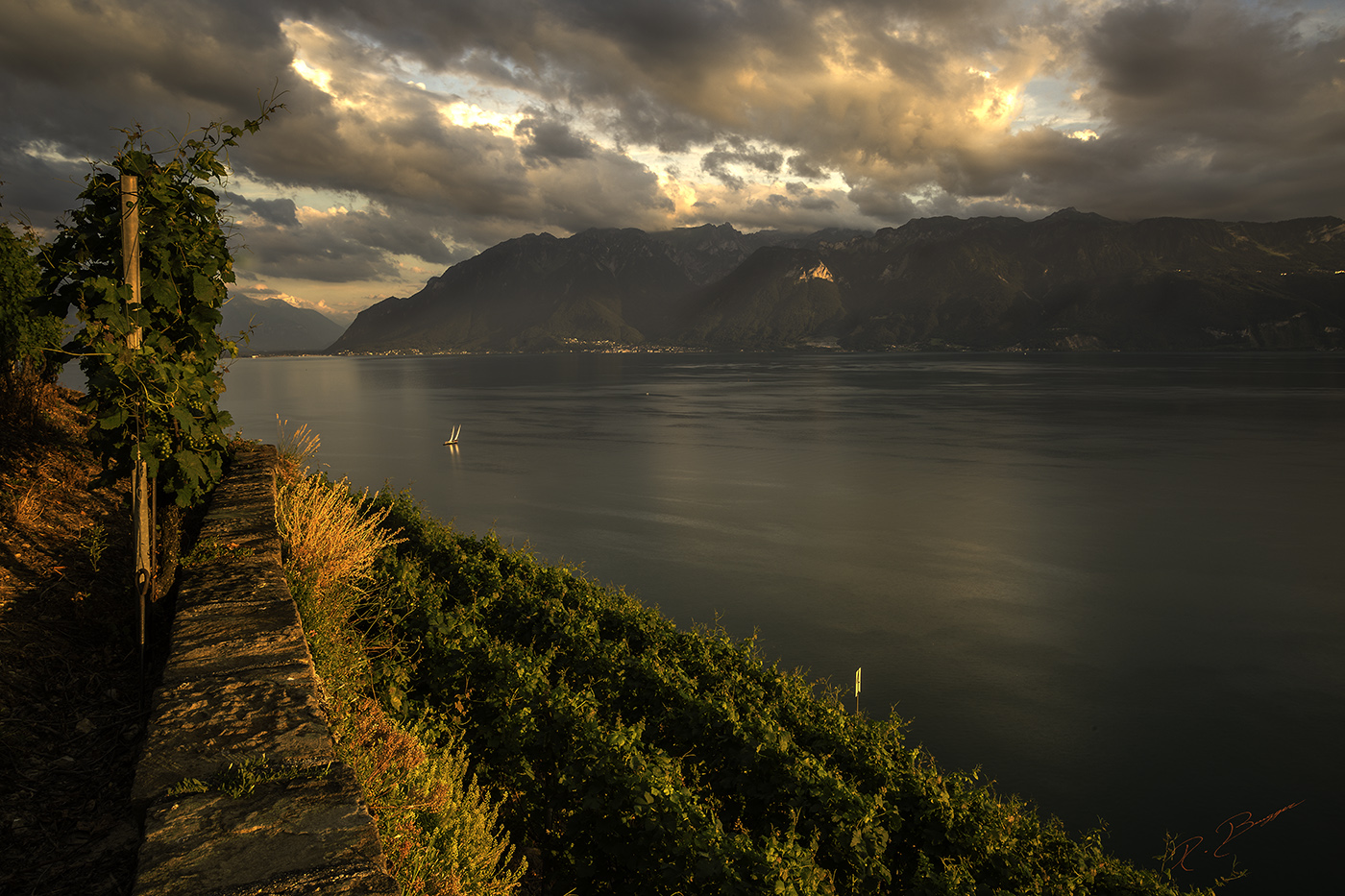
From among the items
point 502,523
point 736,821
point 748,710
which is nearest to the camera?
point 736,821

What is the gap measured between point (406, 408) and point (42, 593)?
241ft

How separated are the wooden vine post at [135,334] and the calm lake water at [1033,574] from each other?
10.8 metres

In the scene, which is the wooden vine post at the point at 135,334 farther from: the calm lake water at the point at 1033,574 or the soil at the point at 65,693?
the calm lake water at the point at 1033,574

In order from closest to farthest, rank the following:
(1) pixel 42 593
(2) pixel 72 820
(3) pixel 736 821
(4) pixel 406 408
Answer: (2) pixel 72 820
(1) pixel 42 593
(3) pixel 736 821
(4) pixel 406 408

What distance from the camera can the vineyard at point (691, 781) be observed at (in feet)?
19.4

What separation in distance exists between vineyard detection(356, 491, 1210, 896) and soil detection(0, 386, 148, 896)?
2.10 meters

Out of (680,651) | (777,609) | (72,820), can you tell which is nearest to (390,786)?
(72,820)

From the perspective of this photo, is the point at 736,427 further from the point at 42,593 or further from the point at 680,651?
the point at 42,593

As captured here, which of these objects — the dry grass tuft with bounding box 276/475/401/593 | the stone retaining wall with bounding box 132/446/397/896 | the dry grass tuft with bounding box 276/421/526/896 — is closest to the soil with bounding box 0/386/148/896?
the stone retaining wall with bounding box 132/446/397/896

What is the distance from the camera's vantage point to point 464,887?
3.88m

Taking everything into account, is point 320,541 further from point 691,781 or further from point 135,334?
point 691,781
